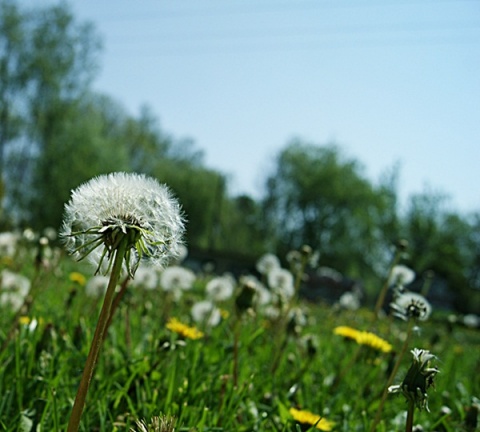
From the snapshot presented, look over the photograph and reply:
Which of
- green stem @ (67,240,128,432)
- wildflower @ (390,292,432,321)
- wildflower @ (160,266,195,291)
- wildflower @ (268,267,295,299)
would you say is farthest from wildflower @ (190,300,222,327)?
green stem @ (67,240,128,432)

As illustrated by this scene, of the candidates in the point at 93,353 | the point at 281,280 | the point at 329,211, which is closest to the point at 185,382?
the point at 93,353

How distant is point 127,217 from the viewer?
88cm

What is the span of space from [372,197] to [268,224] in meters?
6.67

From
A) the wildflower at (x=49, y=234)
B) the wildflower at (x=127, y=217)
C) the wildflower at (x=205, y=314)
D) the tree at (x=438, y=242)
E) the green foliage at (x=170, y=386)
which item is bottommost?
the green foliage at (x=170, y=386)

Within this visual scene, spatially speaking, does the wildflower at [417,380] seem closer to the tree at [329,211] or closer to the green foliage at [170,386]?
the green foliage at [170,386]

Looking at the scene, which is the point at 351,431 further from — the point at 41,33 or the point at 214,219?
the point at 214,219

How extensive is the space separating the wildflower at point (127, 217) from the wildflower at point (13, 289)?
6.07 ft

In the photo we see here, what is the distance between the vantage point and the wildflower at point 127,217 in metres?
0.85

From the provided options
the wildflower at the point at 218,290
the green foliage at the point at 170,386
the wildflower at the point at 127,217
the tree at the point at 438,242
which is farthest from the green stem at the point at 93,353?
the tree at the point at 438,242

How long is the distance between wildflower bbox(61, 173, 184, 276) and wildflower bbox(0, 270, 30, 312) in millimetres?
1849

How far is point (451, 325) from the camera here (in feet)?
13.2

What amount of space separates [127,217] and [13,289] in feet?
7.58

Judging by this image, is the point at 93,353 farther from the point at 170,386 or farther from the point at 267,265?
the point at 267,265

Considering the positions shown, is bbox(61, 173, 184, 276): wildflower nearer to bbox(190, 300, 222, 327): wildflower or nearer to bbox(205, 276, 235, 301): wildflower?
bbox(190, 300, 222, 327): wildflower
